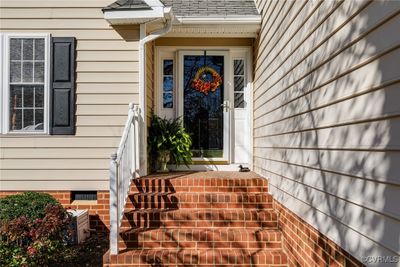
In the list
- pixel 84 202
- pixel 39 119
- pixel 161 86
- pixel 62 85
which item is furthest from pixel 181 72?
pixel 84 202

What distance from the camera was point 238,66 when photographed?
591 cm

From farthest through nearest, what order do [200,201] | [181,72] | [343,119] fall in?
[181,72] < [200,201] < [343,119]

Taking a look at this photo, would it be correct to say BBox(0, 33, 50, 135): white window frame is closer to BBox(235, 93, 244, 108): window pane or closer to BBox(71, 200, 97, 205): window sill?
BBox(71, 200, 97, 205): window sill

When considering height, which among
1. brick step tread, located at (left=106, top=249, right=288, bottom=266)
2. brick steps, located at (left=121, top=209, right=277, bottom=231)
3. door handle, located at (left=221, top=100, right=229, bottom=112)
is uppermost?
door handle, located at (left=221, top=100, right=229, bottom=112)

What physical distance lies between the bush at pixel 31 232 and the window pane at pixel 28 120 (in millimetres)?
1482

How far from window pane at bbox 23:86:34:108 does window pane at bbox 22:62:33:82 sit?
127 mm

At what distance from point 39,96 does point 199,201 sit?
10.1 ft

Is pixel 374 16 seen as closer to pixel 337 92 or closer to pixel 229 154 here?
pixel 337 92

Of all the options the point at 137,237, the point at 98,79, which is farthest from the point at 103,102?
the point at 137,237

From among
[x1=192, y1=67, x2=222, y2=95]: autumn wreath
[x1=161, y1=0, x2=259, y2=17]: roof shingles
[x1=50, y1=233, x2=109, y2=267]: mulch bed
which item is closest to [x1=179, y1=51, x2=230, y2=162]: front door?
[x1=192, y1=67, x2=222, y2=95]: autumn wreath

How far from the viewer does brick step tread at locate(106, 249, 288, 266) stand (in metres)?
3.44

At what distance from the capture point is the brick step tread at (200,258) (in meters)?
3.44

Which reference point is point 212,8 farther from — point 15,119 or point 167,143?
point 15,119

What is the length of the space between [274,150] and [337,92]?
189 cm
